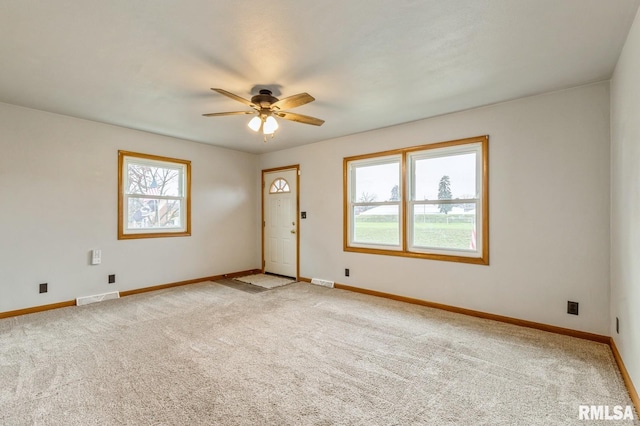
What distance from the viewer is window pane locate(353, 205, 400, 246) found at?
14.5ft

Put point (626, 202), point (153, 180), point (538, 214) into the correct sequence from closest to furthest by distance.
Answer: point (626, 202), point (538, 214), point (153, 180)


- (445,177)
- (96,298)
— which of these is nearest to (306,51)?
(445,177)

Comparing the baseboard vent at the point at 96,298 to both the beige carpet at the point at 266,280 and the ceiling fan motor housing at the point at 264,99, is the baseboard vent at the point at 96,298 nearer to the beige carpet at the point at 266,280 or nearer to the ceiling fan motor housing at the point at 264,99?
the beige carpet at the point at 266,280

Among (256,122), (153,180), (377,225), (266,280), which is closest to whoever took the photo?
(256,122)

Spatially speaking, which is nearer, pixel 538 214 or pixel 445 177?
pixel 538 214

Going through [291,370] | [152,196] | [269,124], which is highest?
[269,124]

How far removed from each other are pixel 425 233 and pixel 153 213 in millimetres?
4242

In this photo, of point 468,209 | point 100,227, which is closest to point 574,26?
point 468,209

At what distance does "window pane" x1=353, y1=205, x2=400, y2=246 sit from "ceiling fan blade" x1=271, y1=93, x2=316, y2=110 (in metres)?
2.25

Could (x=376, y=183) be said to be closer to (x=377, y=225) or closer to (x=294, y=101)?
(x=377, y=225)

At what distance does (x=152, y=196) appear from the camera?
4820 mm

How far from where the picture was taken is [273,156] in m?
6.05

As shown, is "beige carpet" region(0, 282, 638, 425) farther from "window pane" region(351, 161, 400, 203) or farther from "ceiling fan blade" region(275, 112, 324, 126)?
"ceiling fan blade" region(275, 112, 324, 126)

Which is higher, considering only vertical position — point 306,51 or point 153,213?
point 306,51
